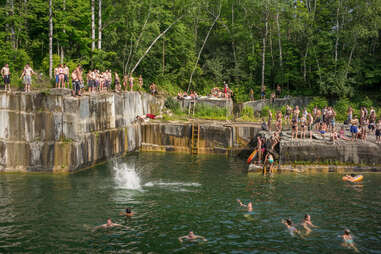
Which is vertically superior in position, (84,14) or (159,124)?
(84,14)

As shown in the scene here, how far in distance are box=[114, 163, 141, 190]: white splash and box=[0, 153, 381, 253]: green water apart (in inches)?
15.0

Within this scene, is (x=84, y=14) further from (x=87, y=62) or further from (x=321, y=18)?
(x=321, y=18)

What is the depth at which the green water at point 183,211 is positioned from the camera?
16.5 metres

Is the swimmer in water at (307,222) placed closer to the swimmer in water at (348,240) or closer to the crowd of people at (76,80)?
the swimmer in water at (348,240)

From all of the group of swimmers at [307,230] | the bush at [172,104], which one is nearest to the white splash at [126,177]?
the group of swimmers at [307,230]

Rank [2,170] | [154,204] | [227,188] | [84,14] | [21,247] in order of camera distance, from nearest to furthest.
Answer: [21,247] → [154,204] → [227,188] → [2,170] → [84,14]

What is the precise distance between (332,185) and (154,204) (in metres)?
12.1

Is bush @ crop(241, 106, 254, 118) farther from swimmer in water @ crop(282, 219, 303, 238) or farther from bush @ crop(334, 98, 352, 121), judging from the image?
swimmer in water @ crop(282, 219, 303, 238)

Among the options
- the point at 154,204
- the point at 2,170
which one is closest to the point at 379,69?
the point at 154,204

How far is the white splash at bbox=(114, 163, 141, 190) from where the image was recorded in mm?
25559

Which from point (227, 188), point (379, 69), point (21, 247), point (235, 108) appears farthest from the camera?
point (379, 69)

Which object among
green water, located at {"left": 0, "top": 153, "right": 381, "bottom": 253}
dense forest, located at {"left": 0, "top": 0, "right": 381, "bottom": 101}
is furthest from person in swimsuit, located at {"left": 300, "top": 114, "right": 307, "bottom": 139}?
dense forest, located at {"left": 0, "top": 0, "right": 381, "bottom": 101}

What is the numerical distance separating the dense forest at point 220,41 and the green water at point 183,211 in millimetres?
16863

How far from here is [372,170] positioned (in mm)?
30266
